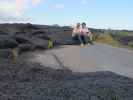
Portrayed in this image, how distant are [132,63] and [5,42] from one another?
15.2 feet

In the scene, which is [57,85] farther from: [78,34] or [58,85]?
[78,34]

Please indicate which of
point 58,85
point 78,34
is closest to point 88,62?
point 58,85

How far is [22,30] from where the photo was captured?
1630 cm

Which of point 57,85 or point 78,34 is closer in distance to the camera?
point 57,85

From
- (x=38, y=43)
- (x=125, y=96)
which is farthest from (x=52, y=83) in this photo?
(x=38, y=43)

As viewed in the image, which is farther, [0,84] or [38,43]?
[38,43]

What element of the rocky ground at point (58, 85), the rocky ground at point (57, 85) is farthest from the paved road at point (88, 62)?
the rocky ground at point (58, 85)

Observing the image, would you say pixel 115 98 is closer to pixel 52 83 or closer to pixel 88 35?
pixel 52 83

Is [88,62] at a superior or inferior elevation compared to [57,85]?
inferior

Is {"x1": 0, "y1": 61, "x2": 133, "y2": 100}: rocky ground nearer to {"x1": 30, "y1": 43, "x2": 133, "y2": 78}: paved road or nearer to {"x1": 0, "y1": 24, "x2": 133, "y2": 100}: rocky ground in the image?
{"x1": 0, "y1": 24, "x2": 133, "y2": 100}: rocky ground

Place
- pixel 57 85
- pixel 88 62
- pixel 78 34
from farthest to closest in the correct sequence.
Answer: pixel 78 34, pixel 88 62, pixel 57 85

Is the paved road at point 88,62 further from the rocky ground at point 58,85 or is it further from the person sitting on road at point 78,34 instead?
the person sitting on road at point 78,34

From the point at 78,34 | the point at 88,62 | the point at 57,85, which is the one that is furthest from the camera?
the point at 78,34

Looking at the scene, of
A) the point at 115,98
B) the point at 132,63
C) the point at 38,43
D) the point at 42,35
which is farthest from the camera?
the point at 42,35
